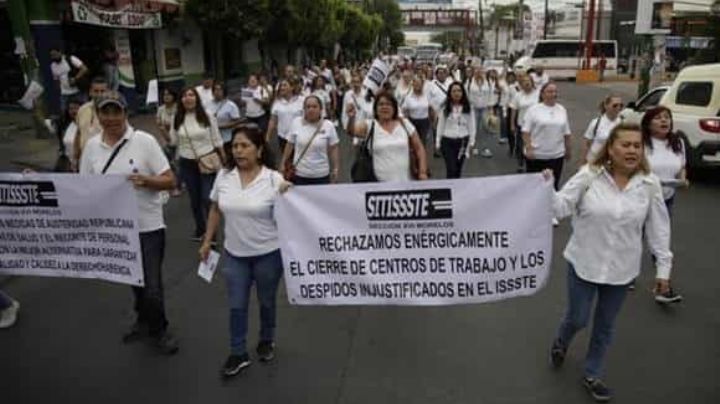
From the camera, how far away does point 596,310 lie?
4137 mm

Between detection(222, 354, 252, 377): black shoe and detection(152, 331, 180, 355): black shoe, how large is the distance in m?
0.54

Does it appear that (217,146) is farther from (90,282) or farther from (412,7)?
(412,7)

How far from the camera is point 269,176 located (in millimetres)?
4344

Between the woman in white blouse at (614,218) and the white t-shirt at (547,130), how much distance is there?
12.4 ft

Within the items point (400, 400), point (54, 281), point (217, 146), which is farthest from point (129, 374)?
point (217, 146)

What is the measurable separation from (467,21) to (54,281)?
110 m

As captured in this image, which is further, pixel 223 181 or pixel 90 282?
pixel 90 282

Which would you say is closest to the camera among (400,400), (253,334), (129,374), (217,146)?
(400,400)

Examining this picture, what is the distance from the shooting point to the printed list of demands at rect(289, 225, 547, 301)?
14.0 ft

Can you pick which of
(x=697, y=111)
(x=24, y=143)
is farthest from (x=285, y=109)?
(x=24, y=143)

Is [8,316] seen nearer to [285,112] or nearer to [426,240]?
[426,240]

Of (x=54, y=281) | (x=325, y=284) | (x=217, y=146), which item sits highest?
(x=217, y=146)

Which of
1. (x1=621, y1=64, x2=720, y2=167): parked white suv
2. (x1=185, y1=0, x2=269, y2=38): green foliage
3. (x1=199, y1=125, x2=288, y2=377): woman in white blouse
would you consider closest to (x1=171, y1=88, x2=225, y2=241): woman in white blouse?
(x1=199, y1=125, x2=288, y2=377): woman in white blouse

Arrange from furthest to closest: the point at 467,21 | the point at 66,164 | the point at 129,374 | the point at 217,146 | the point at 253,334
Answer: the point at 467,21, the point at 217,146, the point at 66,164, the point at 253,334, the point at 129,374
